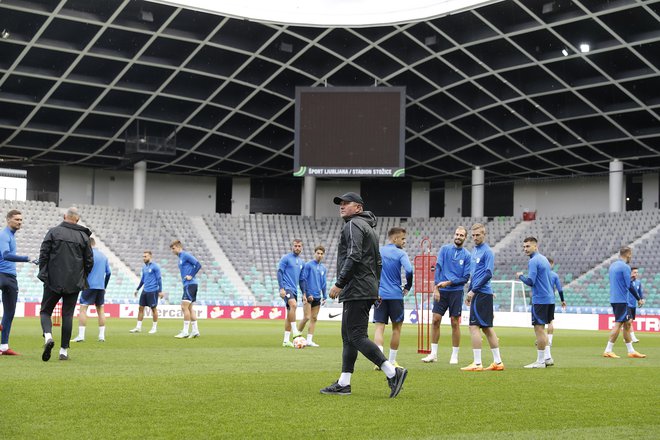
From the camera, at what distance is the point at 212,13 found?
1501 inches

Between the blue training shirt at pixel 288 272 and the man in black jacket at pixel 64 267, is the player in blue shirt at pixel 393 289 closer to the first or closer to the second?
the man in black jacket at pixel 64 267

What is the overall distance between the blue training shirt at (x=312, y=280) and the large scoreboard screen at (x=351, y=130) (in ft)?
66.3

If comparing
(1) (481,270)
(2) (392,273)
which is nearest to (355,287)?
(2) (392,273)

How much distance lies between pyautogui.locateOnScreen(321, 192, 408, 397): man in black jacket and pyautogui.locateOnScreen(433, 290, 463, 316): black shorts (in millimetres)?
5114

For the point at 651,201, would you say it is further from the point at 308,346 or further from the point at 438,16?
the point at 308,346

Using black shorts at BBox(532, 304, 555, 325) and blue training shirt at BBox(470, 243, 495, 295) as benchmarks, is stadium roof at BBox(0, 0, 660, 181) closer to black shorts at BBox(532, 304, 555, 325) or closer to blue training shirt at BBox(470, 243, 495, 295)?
black shorts at BBox(532, 304, 555, 325)

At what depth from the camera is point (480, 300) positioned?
13898 mm

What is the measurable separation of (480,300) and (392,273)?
4.71ft

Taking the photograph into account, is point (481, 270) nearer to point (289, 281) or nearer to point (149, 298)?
point (289, 281)

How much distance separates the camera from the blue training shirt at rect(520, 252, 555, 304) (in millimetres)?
15039

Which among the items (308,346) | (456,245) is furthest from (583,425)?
(308,346)

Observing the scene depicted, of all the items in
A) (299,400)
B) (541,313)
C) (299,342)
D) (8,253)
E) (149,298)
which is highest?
(8,253)

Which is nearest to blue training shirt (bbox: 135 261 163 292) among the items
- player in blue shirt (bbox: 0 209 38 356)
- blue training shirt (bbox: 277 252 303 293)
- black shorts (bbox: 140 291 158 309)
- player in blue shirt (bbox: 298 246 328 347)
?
black shorts (bbox: 140 291 158 309)

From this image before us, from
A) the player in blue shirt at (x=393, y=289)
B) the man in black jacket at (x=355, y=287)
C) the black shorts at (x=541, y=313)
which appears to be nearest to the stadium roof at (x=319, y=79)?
the black shorts at (x=541, y=313)
